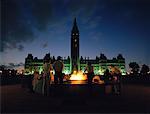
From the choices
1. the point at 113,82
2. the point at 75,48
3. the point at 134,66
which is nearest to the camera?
the point at 113,82

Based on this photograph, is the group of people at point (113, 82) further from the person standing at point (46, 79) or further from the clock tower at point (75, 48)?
the clock tower at point (75, 48)

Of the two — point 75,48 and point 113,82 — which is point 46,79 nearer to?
point 113,82

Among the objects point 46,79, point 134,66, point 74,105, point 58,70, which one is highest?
point 134,66

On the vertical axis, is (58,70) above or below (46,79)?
above

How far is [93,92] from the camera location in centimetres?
1223

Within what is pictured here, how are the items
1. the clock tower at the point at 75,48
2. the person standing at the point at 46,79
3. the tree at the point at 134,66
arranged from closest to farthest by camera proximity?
the person standing at the point at 46,79, the clock tower at the point at 75,48, the tree at the point at 134,66

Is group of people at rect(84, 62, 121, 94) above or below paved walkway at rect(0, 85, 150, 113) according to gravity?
above

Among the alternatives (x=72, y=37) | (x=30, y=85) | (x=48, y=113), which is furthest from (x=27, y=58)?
(x=48, y=113)

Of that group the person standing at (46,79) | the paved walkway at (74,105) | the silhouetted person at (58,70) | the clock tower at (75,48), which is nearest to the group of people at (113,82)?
the paved walkway at (74,105)

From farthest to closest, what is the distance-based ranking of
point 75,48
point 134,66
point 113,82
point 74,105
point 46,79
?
1. point 134,66
2. point 75,48
3. point 113,82
4. point 46,79
5. point 74,105

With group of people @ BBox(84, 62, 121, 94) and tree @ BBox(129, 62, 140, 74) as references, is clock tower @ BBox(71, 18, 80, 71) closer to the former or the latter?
tree @ BBox(129, 62, 140, 74)

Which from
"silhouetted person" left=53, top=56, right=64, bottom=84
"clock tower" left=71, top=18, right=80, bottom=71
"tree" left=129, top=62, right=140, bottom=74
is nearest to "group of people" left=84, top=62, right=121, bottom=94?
"silhouetted person" left=53, top=56, right=64, bottom=84

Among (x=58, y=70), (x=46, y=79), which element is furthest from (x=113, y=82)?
(x=46, y=79)

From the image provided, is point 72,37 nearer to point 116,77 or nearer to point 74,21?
point 74,21
